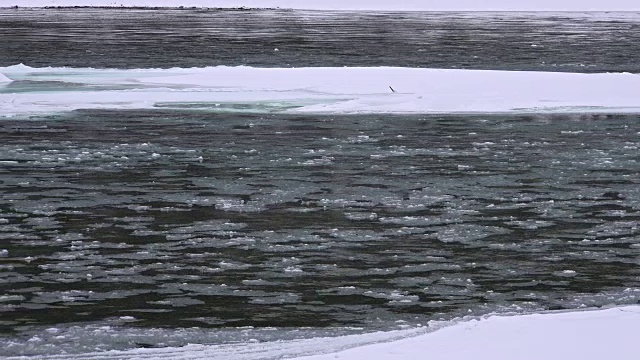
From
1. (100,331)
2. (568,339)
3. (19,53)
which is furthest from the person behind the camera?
(19,53)

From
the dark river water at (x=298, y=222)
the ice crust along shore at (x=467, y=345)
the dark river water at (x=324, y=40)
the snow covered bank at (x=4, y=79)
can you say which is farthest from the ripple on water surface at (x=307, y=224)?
the dark river water at (x=324, y=40)

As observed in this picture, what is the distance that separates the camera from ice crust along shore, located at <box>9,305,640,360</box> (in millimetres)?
5359

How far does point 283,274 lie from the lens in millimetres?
7172

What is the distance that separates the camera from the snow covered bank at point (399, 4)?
5316 cm

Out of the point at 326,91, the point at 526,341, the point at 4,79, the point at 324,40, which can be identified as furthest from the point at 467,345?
the point at 324,40

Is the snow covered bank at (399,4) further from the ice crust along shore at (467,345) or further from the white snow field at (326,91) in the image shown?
the ice crust along shore at (467,345)

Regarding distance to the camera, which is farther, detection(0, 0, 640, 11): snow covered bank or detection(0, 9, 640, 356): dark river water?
detection(0, 0, 640, 11): snow covered bank

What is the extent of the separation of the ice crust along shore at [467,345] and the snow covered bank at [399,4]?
47.4 metres

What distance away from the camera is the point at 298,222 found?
871 cm

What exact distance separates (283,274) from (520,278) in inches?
54.5

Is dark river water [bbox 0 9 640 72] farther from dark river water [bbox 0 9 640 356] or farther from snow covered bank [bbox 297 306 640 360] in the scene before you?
snow covered bank [bbox 297 306 640 360]

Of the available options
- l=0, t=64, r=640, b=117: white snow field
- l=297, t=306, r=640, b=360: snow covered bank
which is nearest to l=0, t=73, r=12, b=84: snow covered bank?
l=0, t=64, r=640, b=117: white snow field

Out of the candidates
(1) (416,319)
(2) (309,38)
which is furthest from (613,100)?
(2) (309,38)

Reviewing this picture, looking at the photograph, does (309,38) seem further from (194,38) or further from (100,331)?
(100,331)
